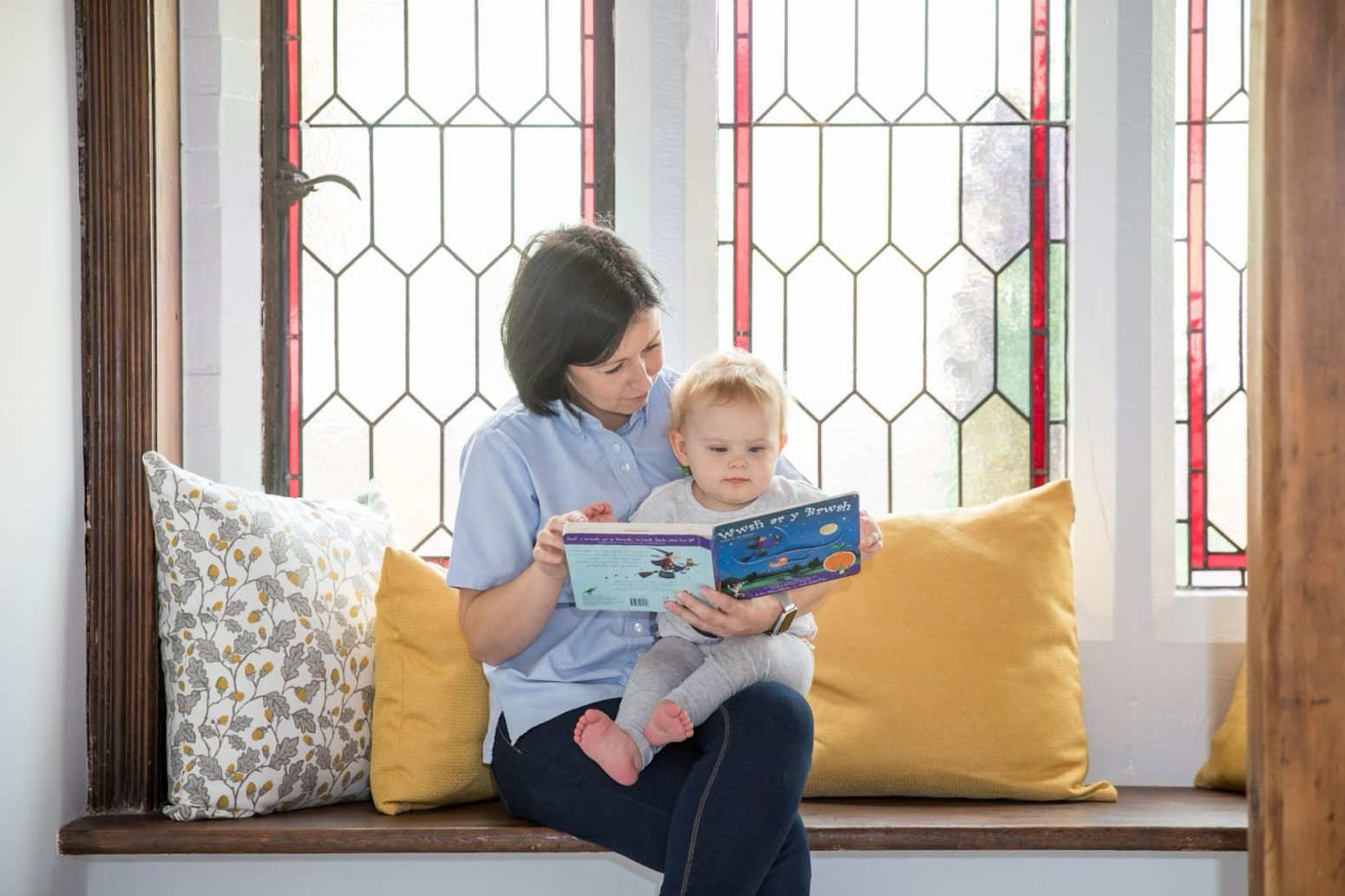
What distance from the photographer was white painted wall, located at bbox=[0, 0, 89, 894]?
193 centimetres

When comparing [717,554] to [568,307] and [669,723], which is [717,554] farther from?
[568,307]

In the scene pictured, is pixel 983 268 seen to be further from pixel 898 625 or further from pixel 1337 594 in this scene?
pixel 1337 594

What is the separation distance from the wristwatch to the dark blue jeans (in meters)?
0.09

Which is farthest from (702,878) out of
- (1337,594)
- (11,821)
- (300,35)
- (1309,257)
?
(300,35)

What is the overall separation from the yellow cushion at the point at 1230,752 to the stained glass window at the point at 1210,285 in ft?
1.07

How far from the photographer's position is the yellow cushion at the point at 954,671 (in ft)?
7.40

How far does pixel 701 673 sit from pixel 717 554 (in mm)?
213

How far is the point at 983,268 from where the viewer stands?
8.82ft

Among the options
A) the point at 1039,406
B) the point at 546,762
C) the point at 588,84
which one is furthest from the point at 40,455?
the point at 1039,406

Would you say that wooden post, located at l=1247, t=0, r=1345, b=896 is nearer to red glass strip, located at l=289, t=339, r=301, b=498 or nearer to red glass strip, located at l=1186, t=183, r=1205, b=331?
red glass strip, located at l=1186, t=183, r=1205, b=331

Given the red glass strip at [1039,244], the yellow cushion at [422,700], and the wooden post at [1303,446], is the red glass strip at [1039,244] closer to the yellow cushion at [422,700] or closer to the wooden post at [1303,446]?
the wooden post at [1303,446]

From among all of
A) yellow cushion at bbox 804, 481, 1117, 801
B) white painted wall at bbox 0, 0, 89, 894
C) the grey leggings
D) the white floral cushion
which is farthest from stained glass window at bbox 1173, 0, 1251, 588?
white painted wall at bbox 0, 0, 89, 894

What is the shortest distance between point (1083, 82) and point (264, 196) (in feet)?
5.94

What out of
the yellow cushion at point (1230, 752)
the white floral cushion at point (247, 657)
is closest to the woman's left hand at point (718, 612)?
the white floral cushion at point (247, 657)
